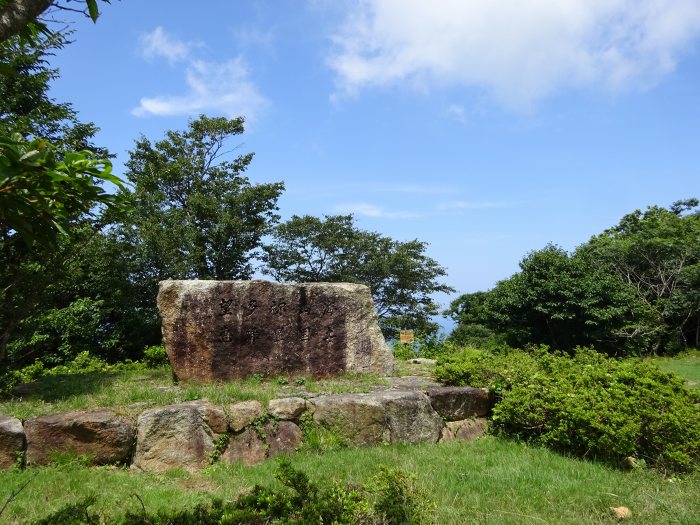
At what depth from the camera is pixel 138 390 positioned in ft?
21.0

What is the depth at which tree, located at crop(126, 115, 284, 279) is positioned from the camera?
1582cm

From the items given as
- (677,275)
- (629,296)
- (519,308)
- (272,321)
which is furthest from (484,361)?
(677,275)

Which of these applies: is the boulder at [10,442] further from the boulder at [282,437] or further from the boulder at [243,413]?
the boulder at [282,437]

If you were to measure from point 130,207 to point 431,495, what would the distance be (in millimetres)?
3149

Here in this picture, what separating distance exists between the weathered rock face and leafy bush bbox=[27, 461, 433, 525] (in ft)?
13.5

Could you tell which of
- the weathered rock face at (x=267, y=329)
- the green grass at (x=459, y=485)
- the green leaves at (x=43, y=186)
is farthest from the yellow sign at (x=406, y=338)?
the green leaves at (x=43, y=186)

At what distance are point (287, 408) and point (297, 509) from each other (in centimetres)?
329

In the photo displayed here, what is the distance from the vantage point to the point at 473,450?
223 inches

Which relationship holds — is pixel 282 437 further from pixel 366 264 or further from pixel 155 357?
pixel 366 264

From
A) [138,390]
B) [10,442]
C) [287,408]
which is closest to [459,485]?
[287,408]

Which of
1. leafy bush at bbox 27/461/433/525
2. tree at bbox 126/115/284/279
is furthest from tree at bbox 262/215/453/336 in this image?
leafy bush at bbox 27/461/433/525

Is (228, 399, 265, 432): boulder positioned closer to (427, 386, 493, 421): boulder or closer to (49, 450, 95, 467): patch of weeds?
(49, 450, 95, 467): patch of weeds

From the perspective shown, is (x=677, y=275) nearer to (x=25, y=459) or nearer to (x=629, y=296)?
(x=629, y=296)

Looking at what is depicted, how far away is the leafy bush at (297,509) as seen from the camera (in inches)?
98.0
